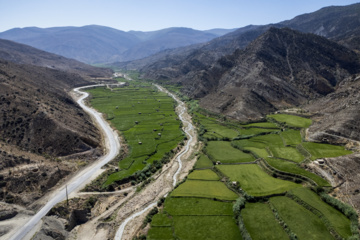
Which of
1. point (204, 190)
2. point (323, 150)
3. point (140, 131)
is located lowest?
point (204, 190)

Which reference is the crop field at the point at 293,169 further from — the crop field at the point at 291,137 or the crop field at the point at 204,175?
the crop field at the point at 291,137

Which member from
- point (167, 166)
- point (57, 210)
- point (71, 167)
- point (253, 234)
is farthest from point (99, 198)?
point (253, 234)

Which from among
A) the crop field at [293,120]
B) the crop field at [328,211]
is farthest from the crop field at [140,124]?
the crop field at [293,120]

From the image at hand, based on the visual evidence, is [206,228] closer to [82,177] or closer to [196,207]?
[196,207]

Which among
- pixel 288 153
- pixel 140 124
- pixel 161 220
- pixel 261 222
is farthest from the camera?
pixel 140 124

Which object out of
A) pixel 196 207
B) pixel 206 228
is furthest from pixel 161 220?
pixel 206 228

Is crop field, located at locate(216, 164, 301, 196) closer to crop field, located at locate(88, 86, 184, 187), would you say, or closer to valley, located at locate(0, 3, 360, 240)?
valley, located at locate(0, 3, 360, 240)

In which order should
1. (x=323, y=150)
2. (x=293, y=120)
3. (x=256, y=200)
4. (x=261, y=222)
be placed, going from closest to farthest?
(x=261, y=222) → (x=256, y=200) → (x=323, y=150) → (x=293, y=120)
